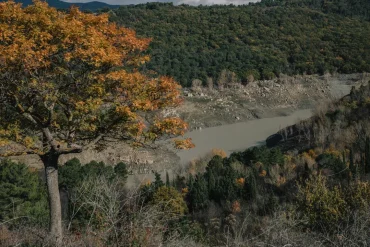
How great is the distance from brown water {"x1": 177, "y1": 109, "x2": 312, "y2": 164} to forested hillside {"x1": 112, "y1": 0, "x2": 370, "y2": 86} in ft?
39.6

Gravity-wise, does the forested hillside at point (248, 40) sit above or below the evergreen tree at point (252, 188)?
above

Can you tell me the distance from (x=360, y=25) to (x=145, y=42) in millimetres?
92697

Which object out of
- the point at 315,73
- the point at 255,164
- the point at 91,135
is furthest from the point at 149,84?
the point at 315,73

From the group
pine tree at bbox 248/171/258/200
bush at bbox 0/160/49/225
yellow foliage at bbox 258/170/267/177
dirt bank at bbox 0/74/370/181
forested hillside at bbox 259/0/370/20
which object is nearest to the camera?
bush at bbox 0/160/49/225

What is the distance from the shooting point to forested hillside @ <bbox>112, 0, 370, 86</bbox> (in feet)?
218

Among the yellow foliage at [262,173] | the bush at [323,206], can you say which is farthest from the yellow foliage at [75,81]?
the yellow foliage at [262,173]

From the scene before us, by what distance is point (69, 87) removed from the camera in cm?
779

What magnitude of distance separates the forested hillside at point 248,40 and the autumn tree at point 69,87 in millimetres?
51121

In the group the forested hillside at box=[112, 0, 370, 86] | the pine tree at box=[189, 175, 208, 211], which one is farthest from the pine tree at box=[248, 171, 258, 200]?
the forested hillside at box=[112, 0, 370, 86]

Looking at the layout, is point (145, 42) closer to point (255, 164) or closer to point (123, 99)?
point (123, 99)

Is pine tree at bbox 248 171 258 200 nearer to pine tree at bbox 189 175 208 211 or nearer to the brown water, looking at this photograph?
pine tree at bbox 189 175 208 211

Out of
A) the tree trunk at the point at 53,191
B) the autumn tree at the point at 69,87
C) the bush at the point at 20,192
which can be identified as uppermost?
the autumn tree at the point at 69,87

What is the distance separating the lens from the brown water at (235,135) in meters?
42.2

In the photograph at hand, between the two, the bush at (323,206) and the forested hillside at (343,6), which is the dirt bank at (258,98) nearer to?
the bush at (323,206)
